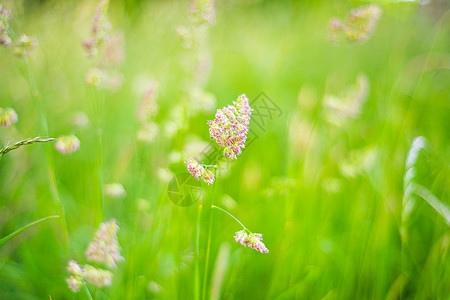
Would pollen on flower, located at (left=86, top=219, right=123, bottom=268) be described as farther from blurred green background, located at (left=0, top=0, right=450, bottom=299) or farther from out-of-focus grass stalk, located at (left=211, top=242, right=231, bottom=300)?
out-of-focus grass stalk, located at (left=211, top=242, right=231, bottom=300)

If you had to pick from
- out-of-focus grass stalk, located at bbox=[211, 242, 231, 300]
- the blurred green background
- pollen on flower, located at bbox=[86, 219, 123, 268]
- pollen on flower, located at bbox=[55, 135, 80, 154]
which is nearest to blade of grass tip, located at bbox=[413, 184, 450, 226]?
the blurred green background

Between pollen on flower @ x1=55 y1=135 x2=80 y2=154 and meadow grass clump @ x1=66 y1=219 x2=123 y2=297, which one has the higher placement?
pollen on flower @ x1=55 y1=135 x2=80 y2=154

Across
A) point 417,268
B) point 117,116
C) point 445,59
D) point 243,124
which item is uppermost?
point 445,59

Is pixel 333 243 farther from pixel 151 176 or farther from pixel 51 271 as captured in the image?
pixel 51 271

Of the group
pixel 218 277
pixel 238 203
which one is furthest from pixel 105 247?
pixel 238 203

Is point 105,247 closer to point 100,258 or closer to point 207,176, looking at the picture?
point 100,258

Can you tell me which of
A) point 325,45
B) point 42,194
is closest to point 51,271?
point 42,194

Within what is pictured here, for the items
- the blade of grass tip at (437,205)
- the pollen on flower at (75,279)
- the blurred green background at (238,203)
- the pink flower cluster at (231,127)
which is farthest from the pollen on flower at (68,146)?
the blade of grass tip at (437,205)

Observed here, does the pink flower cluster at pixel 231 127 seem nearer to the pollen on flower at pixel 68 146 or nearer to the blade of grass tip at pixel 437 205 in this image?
the pollen on flower at pixel 68 146
